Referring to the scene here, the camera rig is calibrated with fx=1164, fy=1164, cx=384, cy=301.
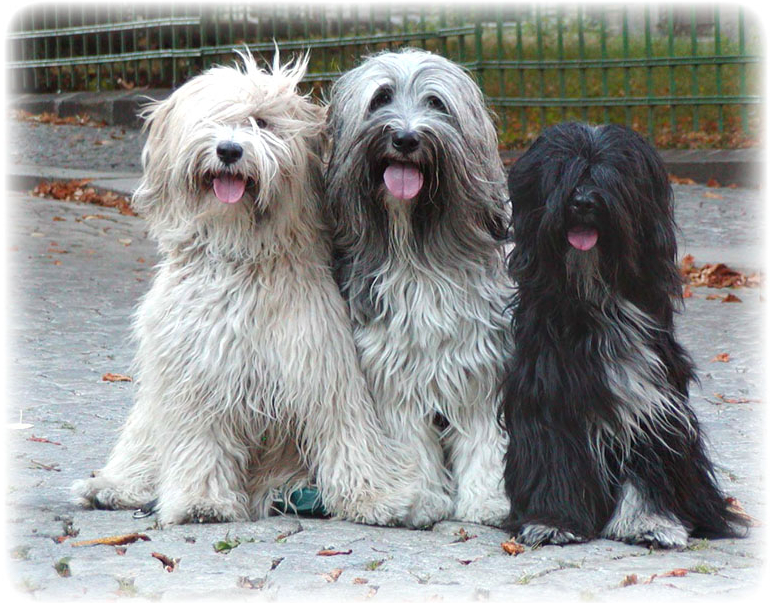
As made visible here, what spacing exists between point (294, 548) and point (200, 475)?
20.2 inches

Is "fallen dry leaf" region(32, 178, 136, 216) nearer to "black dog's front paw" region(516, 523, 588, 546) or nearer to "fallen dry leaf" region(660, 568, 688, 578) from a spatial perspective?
"black dog's front paw" region(516, 523, 588, 546)

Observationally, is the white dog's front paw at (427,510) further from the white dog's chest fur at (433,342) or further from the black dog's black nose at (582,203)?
the black dog's black nose at (582,203)

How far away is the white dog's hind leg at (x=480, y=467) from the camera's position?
4.34 meters

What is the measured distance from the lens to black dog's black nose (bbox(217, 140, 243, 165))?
412 cm

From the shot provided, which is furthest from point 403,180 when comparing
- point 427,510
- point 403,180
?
point 427,510

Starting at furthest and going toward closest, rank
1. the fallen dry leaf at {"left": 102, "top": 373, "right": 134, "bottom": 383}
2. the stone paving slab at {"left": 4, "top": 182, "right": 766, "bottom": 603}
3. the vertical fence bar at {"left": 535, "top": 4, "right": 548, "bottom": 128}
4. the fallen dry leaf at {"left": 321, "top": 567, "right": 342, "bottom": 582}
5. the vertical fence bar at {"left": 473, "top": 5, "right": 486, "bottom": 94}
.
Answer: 1. the vertical fence bar at {"left": 535, "top": 4, "right": 548, "bottom": 128}
2. the vertical fence bar at {"left": 473, "top": 5, "right": 486, "bottom": 94}
3. the fallen dry leaf at {"left": 102, "top": 373, "right": 134, "bottom": 383}
4. the fallen dry leaf at {"left": 321, "top": 567, "right": 342, "bottom": 582}
5. the stone paving slab at {"left": 4, "top": 182, "right": 766, "bottom": 603}

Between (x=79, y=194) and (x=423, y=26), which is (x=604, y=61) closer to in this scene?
(x=423, y=26)

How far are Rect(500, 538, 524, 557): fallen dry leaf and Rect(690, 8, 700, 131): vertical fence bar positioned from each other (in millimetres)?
9627

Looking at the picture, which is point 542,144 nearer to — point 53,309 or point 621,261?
point 621,261

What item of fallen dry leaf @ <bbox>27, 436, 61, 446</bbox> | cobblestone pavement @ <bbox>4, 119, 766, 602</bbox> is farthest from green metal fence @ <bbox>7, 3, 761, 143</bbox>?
fallen dry leaf @ <bbox>27, 436, 61, 446</bbox>

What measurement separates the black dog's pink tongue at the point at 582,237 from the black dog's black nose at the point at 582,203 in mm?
74

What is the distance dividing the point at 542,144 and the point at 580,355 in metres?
0.74

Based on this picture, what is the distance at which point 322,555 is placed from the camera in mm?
3943

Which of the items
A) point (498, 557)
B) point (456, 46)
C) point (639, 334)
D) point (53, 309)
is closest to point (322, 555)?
point (498, 557)
